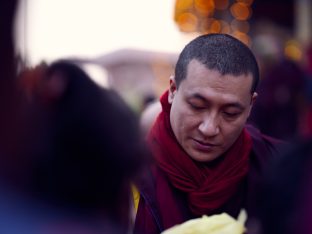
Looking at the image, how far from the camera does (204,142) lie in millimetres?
2348

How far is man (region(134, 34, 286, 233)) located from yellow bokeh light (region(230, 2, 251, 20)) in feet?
24.8

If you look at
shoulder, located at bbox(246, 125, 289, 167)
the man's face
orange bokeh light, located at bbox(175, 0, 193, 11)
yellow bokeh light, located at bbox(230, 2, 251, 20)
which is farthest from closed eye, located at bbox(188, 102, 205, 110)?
yellow bokeh light, located at bbox(230, 2, 251, 20)

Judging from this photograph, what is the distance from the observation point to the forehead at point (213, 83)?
2311 millimetres

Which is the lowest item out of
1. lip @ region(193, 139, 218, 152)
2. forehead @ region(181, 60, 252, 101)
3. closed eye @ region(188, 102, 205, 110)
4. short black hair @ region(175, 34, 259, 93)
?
lip @ region(193, 139, 218, 152)

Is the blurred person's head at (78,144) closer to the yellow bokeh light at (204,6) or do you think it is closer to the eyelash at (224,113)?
the eyelash at (224,113)

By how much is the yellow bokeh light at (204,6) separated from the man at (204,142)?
22.3 feet

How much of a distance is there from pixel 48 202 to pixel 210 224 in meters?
0.72

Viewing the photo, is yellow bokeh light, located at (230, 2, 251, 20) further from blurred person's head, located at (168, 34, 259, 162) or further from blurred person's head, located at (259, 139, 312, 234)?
blurred person's head, located at (259, 139, 312, 234)

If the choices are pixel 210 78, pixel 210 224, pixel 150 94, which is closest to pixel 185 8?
pixel 150 94

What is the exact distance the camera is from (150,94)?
25.0ft

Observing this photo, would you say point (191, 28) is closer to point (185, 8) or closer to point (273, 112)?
point (185, 8)

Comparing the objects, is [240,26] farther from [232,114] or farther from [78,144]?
[78,144]

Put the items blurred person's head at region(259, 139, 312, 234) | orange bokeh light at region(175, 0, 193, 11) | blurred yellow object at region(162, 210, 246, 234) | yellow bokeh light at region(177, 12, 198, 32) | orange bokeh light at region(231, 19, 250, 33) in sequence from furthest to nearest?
orange bokeh light at region(231, 19, 250, 33) < yellow bokeh light at region(177, 12, 198, 32) < orange bokeh light at region(175, 0, 193, 11) < blurred yellow object at region(162, 210, 246, 234) < blurred person's head at region(259, 139, 312, 234)

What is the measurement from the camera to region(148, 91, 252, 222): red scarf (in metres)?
2.31
